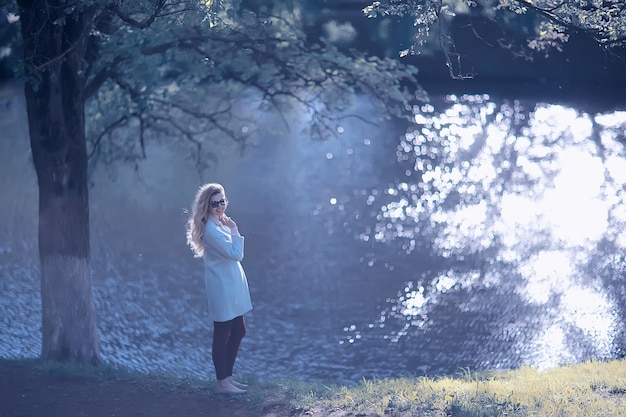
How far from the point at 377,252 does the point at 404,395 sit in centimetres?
1369

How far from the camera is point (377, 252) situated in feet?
71.6

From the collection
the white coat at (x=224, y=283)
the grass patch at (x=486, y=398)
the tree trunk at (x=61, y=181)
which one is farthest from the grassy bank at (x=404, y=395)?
the white coat at (x=224, y=283)

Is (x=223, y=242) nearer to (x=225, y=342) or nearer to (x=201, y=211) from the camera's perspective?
(x=201, y=211)

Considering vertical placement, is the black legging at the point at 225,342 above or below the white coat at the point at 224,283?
below

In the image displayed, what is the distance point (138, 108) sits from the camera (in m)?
12.3

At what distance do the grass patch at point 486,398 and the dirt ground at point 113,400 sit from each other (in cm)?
62

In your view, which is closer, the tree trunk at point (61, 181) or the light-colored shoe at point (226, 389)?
the light-colored shoe at point (226, 389)

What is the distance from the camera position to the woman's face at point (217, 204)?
7.75 m

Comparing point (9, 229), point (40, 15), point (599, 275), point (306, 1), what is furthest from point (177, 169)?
point (40, 15)

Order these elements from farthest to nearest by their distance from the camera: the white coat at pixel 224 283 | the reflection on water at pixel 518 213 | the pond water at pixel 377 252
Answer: the reflection on water at pixel 518 213
the pond water at pixel 377 252
the white coat at pixel 224 283

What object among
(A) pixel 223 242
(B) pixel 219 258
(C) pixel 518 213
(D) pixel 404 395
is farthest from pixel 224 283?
(C) pixel 518 213

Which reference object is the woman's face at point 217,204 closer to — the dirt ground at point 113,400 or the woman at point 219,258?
the woman at point 219,258

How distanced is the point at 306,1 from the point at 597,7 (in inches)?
510

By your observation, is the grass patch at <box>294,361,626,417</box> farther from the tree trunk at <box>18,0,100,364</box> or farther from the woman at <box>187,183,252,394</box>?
the tree trunk at <box>18,0,100,364</box>
